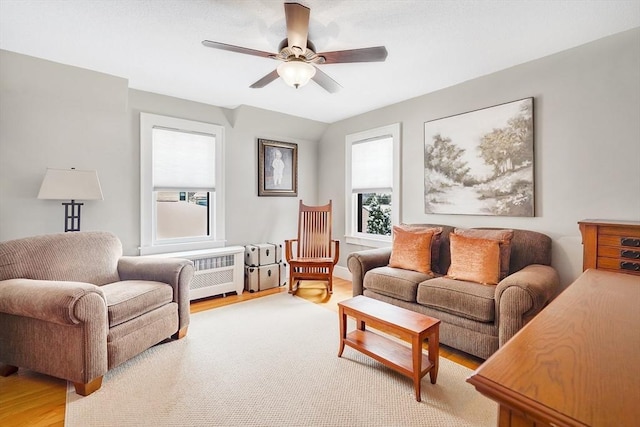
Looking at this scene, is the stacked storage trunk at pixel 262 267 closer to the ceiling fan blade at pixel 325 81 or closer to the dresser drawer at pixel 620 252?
the ceiling fan blade at pixel 325 81

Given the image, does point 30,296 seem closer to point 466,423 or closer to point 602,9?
point 466,423

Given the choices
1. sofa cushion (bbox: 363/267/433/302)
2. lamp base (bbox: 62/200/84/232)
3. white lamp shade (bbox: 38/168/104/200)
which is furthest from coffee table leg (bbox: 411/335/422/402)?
lamp base (bbox: 62/200/84/232)

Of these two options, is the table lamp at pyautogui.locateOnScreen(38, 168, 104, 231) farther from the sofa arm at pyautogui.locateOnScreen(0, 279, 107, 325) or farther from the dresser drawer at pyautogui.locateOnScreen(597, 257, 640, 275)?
the dresser drawer at pyautogui.locateOnScreen(597, 257, 640, 275)

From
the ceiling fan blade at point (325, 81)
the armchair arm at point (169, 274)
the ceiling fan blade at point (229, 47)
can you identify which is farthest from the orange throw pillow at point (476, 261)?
the armchair arm at point (169, 274)

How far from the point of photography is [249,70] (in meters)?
2.92

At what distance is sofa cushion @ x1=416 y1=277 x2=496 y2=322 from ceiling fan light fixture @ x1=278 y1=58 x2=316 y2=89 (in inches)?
75.2

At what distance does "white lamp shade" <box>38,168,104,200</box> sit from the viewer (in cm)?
264

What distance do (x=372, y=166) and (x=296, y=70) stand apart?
2.35 metres

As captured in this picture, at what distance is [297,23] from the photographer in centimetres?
189

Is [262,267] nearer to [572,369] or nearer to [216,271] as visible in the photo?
[216,271]

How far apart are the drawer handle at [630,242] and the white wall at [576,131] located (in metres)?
0.48

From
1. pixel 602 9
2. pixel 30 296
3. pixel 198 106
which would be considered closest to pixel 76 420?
pixel 30 296

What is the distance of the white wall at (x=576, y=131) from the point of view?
2307 millimetres

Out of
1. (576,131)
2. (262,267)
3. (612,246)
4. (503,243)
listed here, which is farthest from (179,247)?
(576,131)
